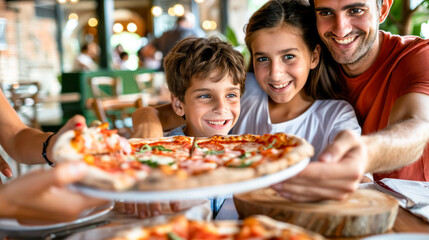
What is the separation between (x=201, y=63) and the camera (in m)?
2.03

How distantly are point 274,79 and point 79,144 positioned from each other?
123 cm

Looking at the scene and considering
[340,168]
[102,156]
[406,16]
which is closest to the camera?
[340,168]

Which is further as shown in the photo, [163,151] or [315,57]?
[315,57]

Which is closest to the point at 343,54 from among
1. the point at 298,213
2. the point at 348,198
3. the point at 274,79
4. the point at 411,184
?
the point at 274,79

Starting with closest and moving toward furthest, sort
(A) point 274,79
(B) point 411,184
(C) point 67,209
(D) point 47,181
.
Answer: (D) point 47,181
(C) point 67,209
(B) point 411,184
(A) point 274,79

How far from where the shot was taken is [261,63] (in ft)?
7.25

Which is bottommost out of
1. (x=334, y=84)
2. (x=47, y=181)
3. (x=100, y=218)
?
(x=100, y=218)

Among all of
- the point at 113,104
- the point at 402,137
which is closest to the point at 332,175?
the point at 402,137

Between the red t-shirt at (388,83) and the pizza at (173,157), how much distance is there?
3.15ft

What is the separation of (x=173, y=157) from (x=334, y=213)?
1.75ft

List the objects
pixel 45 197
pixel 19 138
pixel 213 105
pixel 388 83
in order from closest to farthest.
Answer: pixel 45 197, pixel 19 138, pixel 213 105, pixel 388 83

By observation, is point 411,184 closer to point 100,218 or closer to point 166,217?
point 166,217

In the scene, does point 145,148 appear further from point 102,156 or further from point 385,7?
point 385,7

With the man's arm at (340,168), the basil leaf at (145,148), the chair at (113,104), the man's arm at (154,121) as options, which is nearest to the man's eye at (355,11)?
the man's arm at (340,168)
